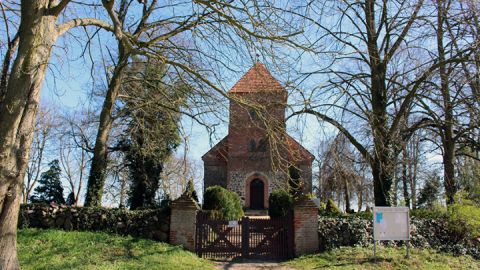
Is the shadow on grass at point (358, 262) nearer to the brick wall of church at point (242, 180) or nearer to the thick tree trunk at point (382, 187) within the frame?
the thick tree trunk at point (382, 187)

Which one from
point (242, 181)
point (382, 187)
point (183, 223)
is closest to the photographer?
point (183, 223)

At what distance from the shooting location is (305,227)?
1271 centimetres

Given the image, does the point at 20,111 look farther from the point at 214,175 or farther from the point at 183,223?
the point at 214,175

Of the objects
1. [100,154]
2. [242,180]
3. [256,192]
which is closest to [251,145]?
[242,180]

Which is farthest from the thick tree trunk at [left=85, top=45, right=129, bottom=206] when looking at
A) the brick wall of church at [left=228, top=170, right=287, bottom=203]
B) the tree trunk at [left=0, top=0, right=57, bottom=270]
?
the brick wall of church at [left=228, top=170, right=287, bottom=203]

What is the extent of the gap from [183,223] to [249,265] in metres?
2.35

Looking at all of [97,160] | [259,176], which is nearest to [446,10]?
[97,160]

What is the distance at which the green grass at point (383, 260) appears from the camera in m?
10.9

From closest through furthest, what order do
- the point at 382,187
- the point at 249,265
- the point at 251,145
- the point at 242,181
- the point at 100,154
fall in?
the point at 249,265
the point at 382,187
the point at 100,154
the point at 242,181
the point at 251,145

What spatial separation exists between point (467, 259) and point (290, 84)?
7.77 metres

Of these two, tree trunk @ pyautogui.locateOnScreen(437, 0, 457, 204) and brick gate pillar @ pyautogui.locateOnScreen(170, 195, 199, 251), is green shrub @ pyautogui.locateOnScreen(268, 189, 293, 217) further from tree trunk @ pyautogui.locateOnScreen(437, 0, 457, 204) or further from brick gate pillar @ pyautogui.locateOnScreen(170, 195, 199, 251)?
brick gate pillar @ pyautogui.locateOnScreen(170, 195, 199, 251)

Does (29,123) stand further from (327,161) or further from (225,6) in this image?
(327,161)

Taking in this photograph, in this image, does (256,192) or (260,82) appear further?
(256,192)

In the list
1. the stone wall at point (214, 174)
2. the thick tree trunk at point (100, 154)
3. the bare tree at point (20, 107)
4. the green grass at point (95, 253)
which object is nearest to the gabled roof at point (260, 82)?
the bare tree at point (20, 107)
